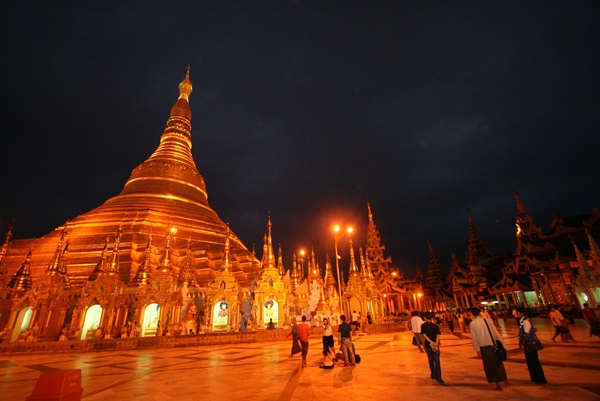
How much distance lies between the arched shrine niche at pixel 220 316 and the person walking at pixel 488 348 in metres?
21.5

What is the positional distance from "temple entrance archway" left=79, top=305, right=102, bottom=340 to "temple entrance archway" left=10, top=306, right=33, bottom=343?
3687mm

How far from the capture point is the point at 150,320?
23641 millimetres

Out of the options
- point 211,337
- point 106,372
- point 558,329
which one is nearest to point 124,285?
point 211,337

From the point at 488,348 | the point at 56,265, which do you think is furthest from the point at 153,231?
the point at 488,348

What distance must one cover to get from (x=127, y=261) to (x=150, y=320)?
658 cm

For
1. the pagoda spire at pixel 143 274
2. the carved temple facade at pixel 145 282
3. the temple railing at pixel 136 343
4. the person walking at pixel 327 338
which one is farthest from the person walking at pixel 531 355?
the pagoda spire at pixel 143 274

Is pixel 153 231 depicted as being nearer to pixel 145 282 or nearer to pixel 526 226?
pixel 145 282

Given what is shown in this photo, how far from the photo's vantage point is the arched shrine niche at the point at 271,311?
25.1 m

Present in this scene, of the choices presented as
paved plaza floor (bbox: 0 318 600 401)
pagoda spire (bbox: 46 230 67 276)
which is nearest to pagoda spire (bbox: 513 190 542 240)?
paved plaza floor (bbox: 0 318 600 401)

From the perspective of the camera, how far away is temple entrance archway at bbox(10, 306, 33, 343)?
2109 centimetres

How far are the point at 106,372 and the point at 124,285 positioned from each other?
646 inches

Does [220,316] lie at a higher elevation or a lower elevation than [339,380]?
higher

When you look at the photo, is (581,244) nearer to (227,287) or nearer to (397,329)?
(397,329)

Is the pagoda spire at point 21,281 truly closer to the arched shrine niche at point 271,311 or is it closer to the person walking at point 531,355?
the arched shrine niche at point 271,311
